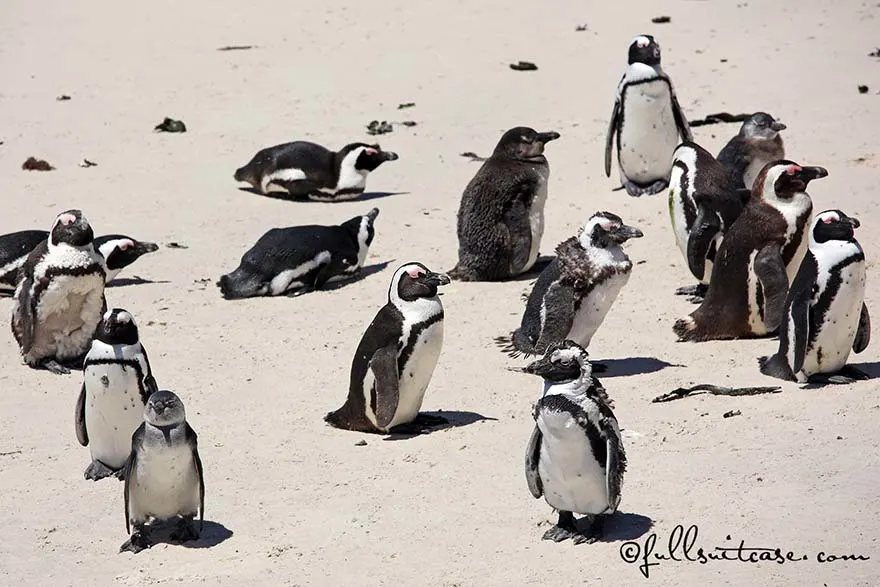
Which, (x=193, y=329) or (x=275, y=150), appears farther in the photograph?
(x=275, y=150)

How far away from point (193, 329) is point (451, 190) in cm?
365

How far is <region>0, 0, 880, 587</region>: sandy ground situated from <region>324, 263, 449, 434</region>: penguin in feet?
0.52

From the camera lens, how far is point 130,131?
45.6 feet

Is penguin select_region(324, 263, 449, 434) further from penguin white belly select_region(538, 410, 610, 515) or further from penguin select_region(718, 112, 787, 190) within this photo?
penguin select_region(718, 112, 787, 190)

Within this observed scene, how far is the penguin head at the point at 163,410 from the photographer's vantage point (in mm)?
5691

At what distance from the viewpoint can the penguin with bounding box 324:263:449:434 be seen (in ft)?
22.7

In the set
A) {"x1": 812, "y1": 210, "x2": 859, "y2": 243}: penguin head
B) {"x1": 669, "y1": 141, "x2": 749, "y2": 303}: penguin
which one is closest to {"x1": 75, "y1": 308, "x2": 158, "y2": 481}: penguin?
{"x1": 812, "y1": 210, "x2": 859, "y2": 243}: penguin head

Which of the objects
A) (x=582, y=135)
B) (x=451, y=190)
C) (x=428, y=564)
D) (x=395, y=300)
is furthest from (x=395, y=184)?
(x=428, y=564)

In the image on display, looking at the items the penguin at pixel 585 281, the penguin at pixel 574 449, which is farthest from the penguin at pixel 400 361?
the penguin at pixel 574 449

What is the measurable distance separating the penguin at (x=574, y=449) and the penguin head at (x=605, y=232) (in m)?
2.48

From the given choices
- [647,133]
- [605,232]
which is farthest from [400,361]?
[647,133]

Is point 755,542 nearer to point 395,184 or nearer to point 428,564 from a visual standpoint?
point 428,564

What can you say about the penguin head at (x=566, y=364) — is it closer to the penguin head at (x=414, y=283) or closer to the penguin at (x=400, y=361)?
the penguin at (x=400, y=361)

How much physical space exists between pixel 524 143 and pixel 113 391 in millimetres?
4295
